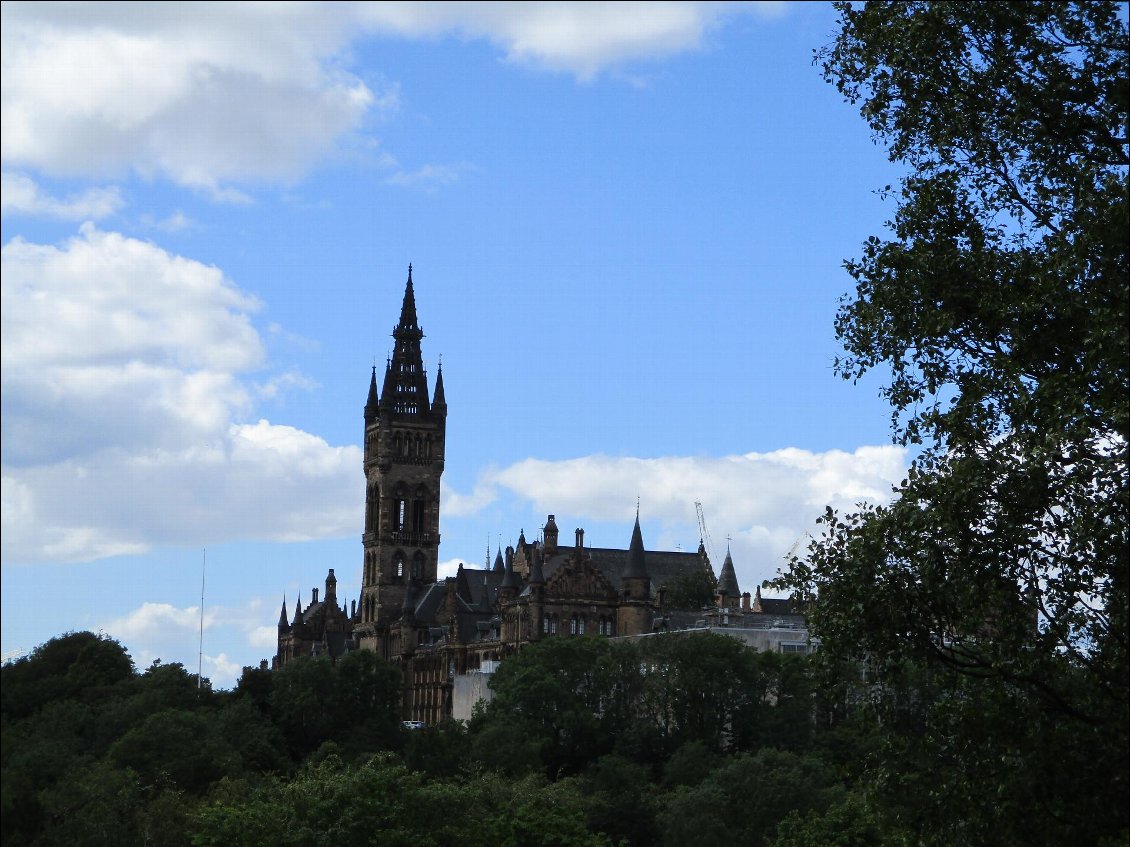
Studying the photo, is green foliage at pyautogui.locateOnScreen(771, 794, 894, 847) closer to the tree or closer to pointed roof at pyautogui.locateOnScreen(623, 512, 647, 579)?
the tree

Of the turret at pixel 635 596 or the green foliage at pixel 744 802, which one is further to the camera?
the turret at pixel 635 596

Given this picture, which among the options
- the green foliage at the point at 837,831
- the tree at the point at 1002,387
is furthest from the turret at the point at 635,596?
the tree at the point at 1002,387

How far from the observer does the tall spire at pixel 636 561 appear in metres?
187

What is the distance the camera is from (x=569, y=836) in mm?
88500

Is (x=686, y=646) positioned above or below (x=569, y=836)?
above

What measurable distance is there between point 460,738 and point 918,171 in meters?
102

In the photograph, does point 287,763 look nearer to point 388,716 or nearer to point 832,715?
point 388,716

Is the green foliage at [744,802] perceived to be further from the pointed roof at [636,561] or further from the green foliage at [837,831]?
the pointed roof at [636,561]

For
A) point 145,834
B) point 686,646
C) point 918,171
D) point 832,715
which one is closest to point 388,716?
point 686,646

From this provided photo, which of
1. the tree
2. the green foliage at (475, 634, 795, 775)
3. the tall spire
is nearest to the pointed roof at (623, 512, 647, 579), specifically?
the tall spire

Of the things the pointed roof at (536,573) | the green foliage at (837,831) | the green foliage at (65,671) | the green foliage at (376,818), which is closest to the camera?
the green foliage at (837,831)

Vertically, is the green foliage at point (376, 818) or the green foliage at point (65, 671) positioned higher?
the green foliage at point (65, 671)

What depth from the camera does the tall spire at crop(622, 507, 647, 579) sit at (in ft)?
613

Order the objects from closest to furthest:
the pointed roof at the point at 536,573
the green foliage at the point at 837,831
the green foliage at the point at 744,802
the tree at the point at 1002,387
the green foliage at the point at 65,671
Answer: the tree at the point at 1002,387, the green foliage at the point at 837,831, the green foliage at the point at 744,802, the green foliage at the point at 65,671, the pointed roof at the point at 536,573
